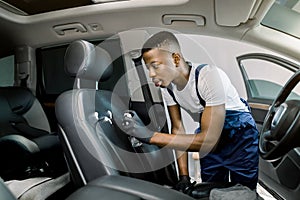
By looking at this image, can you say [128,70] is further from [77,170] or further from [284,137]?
[284,137]

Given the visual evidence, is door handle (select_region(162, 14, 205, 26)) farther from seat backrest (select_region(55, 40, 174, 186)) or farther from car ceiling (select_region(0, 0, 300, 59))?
seat backrest (select_region(55, 40, 174, 186))

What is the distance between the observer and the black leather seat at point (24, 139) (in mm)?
2207

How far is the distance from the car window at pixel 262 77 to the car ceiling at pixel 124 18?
238mm

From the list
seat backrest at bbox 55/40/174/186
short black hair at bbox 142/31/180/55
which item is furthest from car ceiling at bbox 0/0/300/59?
seat backrest at bbox 55/40/174/186

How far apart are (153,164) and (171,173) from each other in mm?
171

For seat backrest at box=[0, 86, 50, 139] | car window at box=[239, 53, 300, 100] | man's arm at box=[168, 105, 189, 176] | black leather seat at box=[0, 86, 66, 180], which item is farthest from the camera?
seat backrest at box=[0, 86, 50, 139]

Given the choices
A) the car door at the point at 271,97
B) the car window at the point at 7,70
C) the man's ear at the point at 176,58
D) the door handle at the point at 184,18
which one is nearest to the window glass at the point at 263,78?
the car door at the point at 271,97

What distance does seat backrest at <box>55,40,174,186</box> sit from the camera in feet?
4.96

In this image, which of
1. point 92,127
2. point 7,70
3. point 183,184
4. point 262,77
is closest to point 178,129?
point 183,184

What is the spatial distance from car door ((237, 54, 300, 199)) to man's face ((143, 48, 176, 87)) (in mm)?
522

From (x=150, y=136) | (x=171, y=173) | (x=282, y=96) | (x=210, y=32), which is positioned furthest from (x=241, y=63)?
(x=282, y=96)

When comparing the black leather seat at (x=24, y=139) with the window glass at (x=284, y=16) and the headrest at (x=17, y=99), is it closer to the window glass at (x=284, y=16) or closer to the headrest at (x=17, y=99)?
the headrest at (x=17, y=99)

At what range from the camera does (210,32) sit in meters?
2.12

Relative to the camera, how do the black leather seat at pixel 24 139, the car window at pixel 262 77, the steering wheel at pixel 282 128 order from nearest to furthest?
the steering wheel at pixel 282 128 → the car window at pixel 262 77 → the black leather seat at pixel 24 139
